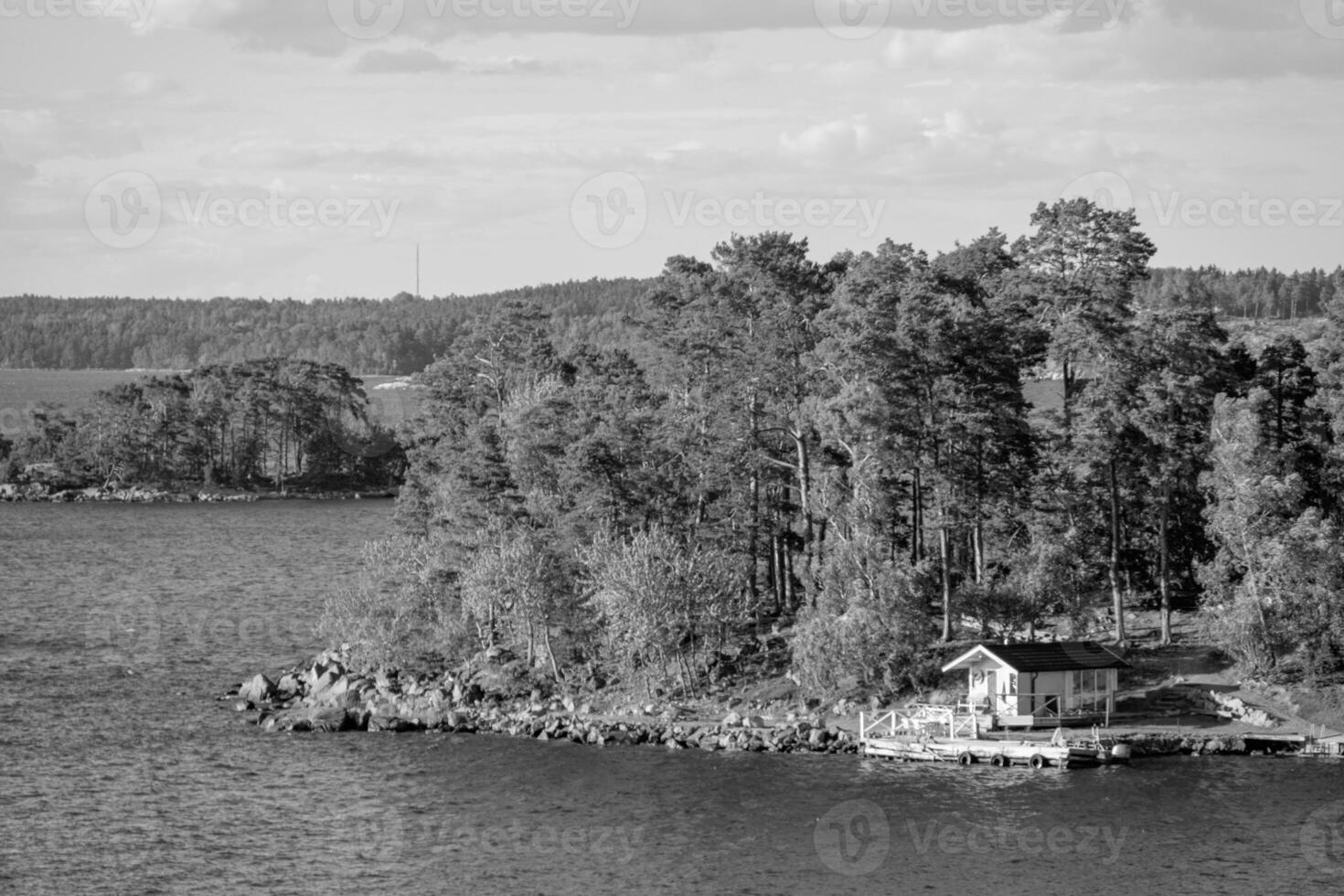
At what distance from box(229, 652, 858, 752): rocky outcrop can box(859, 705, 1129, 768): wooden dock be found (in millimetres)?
1370

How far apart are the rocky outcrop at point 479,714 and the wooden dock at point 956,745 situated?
1370mm

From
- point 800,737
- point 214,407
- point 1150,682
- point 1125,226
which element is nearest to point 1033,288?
point 1125,226

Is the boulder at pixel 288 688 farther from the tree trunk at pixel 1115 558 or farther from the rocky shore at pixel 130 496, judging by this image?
the rocky shore at pixel 130 496

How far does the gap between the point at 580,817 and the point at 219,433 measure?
149 meters

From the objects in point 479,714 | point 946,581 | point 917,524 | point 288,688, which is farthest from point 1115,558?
point 288,688

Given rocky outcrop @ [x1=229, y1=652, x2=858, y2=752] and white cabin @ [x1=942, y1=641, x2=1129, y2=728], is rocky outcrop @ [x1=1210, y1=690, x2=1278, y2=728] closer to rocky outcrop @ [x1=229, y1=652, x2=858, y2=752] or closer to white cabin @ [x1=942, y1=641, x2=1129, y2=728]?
white cabin @ [x1=942, y1=641, x2=1129, y2=728]

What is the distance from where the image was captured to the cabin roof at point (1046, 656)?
62719 millimetres

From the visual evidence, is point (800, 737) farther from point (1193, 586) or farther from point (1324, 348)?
point (1324, 348)

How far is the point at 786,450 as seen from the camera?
248 ft

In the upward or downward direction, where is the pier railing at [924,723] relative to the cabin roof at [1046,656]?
downward

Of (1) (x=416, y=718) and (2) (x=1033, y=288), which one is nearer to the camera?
(1) (x=416, y=718)

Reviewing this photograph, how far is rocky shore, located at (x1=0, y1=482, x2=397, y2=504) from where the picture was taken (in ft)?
601

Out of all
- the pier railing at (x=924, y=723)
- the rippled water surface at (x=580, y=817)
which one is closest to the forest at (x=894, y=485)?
the pier railing at (x=924, y=723)

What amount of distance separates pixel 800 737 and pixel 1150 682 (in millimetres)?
13857
